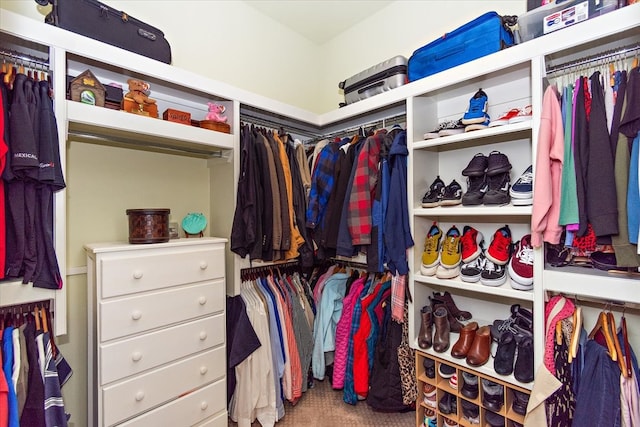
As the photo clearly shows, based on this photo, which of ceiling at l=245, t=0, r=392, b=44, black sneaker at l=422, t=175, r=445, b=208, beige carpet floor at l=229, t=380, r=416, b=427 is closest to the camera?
black sneaker at l=422, t=175, r=445, b=208

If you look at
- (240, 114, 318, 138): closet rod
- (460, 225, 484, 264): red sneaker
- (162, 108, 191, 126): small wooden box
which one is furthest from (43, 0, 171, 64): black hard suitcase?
(460, 225, 484, 264): red sneaker

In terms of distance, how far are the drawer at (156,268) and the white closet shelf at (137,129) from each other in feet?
1.91

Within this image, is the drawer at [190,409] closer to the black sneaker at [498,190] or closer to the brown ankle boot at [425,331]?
the brown ankle boot at [425,331]

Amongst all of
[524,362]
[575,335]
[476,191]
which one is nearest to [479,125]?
[476,191]

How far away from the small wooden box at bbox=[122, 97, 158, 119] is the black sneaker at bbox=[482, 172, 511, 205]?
1.73 m

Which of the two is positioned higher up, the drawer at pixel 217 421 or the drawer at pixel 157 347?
the drawer at pixel 157 347

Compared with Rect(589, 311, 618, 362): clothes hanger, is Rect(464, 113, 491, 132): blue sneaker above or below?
above

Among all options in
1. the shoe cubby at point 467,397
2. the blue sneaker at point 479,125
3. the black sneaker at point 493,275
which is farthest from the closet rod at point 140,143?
the shoe cubby at point 467,397

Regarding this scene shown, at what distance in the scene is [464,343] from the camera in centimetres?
155

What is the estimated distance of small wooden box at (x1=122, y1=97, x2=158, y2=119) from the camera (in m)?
1.50

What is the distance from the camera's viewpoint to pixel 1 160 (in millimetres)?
1048

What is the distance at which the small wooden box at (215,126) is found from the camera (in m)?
1.75

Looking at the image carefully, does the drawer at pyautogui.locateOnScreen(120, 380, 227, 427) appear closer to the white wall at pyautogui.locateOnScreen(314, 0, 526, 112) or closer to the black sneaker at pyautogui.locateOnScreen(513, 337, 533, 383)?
the black sneaker at pyautogui.locateOnScreen(513, 337, 533, 383)

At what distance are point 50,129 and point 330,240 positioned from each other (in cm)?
141
